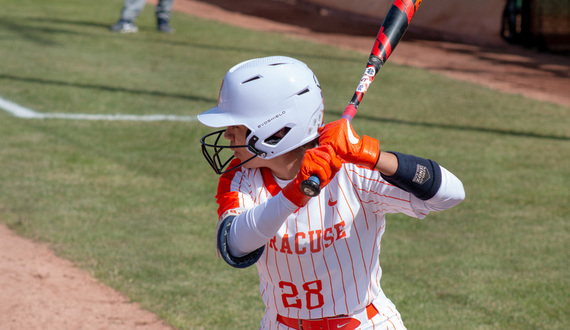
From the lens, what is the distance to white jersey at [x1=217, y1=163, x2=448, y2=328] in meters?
2.68

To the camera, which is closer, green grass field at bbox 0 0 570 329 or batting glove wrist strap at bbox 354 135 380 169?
batting glove wrist strap at bbox 354 135 380 169

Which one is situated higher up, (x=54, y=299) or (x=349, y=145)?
(x=349, y=145)

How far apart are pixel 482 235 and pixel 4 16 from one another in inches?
436

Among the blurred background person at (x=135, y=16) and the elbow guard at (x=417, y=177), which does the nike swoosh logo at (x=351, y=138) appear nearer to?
the elbow guard at (x=417, y=177)

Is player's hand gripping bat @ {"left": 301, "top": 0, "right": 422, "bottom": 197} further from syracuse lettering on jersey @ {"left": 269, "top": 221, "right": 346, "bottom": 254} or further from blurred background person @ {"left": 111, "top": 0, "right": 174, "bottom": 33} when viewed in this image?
blurred background person @ {"left": 111, "top": 0, "right": 174, "bottom": 33}

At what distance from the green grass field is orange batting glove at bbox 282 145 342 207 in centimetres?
224

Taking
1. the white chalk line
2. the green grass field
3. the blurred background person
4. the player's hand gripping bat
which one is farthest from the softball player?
the blurred background person

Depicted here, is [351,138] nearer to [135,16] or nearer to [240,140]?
[240,140]

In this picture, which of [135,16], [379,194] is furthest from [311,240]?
[135,16]

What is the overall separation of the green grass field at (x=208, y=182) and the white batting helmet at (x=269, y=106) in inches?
79.7

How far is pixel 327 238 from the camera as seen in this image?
2.70 m

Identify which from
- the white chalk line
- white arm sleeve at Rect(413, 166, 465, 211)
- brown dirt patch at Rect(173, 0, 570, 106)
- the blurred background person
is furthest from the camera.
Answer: the blurred background person

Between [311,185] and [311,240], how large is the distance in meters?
0.47

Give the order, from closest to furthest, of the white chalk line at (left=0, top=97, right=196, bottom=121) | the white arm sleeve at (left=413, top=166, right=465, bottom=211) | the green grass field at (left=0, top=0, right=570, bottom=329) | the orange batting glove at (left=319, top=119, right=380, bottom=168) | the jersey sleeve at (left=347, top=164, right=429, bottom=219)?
the orange batting glove at (left=319, top=119, right=380, bottom=168)
the white arm sleeve at (left=413, top=166, right=465, bottom=211)
the jersey sleeve at (left=347, top=164, right=429, bottom=219)
the green grass field at (left=0, top=0, right=570, bottom=329)
the white chalk line at (left=0, top=97, right=196, bottom=121)
